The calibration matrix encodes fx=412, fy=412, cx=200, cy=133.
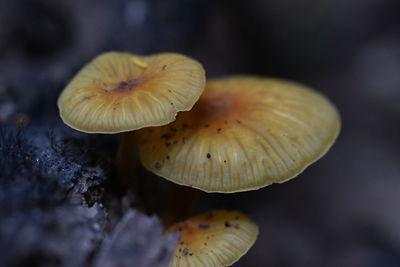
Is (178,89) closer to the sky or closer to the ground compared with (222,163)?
closer to the sky

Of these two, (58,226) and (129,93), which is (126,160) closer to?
(129,93)

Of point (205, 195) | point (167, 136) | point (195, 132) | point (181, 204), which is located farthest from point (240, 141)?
point (205, 195)

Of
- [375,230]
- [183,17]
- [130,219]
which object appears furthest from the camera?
[375,230]

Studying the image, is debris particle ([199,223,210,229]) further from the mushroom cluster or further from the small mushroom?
the small mushroom

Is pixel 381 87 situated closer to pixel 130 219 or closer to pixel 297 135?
pixel 297 135

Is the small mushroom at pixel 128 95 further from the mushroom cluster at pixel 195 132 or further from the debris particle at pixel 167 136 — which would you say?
the debris particle at pixel 167 136

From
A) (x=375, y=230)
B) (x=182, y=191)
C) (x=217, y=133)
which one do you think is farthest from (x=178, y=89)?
(x=375, y=230)

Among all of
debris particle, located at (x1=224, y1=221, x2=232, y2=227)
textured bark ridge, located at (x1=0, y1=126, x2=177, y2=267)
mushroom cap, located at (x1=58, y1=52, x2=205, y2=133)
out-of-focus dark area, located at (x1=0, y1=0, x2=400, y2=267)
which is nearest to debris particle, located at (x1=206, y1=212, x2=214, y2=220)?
debris particle, located at (x1=224, y1=221, x2=232, y2=227)
